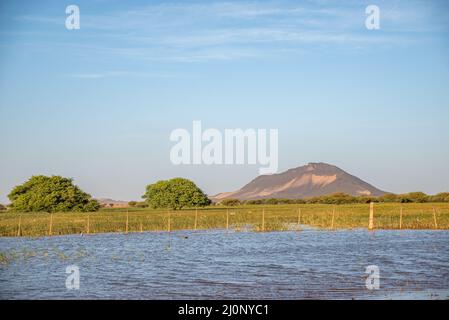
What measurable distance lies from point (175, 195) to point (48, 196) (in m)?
24.9

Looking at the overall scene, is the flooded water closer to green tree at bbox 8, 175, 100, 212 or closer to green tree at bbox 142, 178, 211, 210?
green tree at bbox 8, 175, 100, 212

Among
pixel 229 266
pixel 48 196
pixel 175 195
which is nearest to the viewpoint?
pixel 229 266

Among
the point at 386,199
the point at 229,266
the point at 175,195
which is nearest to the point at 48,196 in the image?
the point at 175,195

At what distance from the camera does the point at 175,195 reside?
97.7m

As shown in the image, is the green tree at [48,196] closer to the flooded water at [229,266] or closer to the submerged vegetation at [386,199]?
the flooded water at [229,266]

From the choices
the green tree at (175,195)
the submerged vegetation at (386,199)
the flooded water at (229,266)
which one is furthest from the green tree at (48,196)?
the submerged vegetation at (386,199)

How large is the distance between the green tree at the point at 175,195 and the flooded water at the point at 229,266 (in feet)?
178

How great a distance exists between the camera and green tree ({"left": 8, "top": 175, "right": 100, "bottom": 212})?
76688 mm

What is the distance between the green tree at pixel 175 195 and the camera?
97.5 meters

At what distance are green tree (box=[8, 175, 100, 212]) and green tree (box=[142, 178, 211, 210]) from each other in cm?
1926

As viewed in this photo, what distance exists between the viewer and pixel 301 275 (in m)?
23.6

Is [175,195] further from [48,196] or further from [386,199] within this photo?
[386,199]
